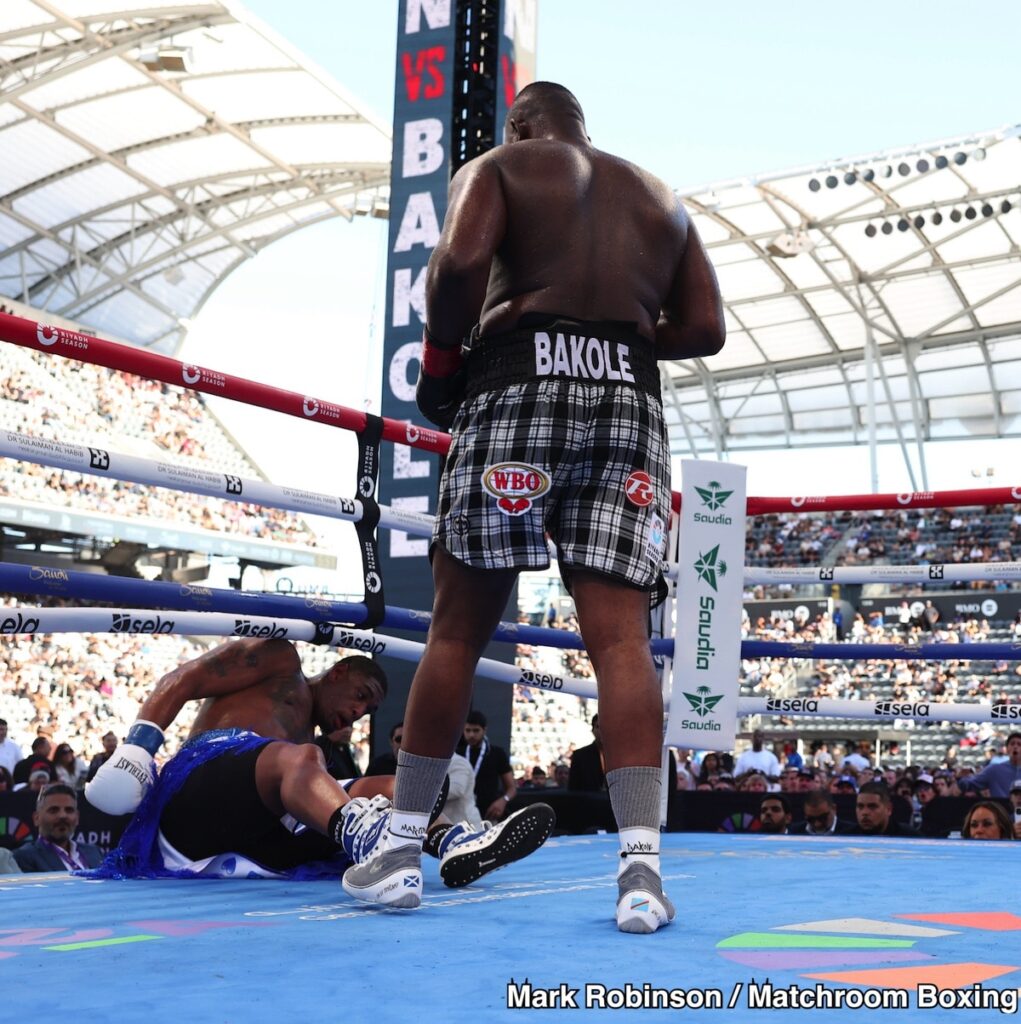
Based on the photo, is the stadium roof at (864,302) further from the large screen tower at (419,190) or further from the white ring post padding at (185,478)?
the white ring post padding at (185,478)

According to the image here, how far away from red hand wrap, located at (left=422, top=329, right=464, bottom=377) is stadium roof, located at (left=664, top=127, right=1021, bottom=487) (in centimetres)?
1526

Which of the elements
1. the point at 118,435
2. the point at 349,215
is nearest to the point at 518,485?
the point at 349,215

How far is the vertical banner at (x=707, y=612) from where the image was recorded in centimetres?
346

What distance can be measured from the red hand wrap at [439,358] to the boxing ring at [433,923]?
776 mm

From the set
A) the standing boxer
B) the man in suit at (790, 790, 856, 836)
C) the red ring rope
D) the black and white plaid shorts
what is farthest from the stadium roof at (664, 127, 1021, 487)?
the black and white plaid shorts

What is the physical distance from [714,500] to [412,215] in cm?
327

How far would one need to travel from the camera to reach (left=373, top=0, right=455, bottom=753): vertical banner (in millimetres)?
5867

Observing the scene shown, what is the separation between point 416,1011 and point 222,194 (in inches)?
763

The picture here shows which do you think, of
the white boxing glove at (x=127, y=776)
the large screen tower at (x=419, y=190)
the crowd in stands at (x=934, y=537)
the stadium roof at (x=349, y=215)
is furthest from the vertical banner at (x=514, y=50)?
the crowd in stands at (x=934, y=537)

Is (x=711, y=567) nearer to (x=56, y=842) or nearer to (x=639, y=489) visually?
(x=639, y=489)

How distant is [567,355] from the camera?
6.06ft

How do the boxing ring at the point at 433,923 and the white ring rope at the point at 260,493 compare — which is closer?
the boxing ring at the point at 433,923

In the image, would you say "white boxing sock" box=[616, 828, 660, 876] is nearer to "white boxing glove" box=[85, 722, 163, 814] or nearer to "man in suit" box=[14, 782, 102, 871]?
"white boxing glove" box=[85, 722, 163, 814]

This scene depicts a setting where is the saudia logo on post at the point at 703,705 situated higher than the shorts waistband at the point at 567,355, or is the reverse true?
the shorts waistband at the point at 567,355
